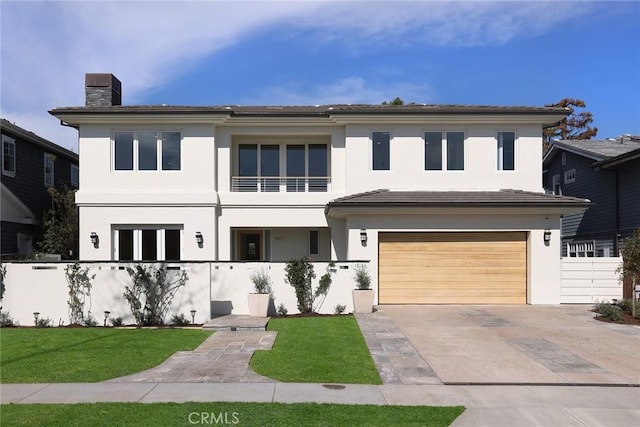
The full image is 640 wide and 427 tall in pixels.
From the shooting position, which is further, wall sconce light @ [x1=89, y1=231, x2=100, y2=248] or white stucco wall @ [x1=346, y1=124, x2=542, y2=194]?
white stucco wall @ [x1=346, y1=124, x2=542, y2=194]

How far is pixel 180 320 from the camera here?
42.1 ft

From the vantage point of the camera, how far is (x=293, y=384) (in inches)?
285

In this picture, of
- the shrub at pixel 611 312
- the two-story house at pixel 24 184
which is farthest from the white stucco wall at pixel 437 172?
the two-story house at pixel 24 184

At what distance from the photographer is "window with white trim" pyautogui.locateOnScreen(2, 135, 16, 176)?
1902cm

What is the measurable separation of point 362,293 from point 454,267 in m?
3.88

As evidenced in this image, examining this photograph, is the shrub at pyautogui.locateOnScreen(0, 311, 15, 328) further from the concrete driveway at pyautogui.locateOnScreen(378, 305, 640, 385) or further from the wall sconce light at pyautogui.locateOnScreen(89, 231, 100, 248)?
the concrete driveway at pyautogui.locateOnScreen(378, 305, 640, 385)

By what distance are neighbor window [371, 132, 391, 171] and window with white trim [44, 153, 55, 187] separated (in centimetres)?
1490

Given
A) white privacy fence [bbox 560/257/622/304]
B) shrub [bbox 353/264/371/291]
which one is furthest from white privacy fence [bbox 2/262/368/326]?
white privacy fence [bbox 560/257/622/304]

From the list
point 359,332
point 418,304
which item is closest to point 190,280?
point 359,332

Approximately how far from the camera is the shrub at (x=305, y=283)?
1404cm

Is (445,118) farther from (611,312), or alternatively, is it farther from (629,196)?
(629,196)

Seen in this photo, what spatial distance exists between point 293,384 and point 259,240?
12.9 m

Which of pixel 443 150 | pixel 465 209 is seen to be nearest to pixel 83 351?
pixel 465 209

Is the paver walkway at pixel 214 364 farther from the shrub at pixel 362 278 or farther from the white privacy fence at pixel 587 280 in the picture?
the white privacy fence at pixel 587 280
